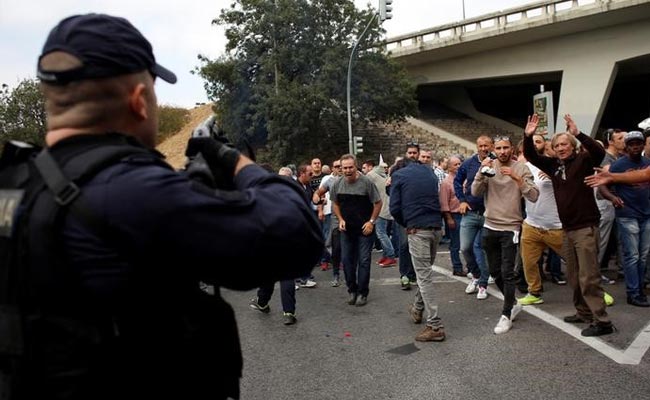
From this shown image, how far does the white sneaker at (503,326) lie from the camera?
537cm

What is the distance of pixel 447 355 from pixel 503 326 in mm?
908

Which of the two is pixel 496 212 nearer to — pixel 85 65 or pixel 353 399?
pixel 353 399

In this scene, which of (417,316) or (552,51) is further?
(552,51)

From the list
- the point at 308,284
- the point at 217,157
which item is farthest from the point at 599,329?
the point at 217,157

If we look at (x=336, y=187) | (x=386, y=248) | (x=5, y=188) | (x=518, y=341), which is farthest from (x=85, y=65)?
(x=386, y=248)

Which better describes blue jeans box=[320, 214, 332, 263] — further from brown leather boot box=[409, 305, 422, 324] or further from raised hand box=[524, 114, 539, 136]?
raised hand box=[524, 114, 539, 136]

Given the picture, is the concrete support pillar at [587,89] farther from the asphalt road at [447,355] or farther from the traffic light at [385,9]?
the asphalt road at [447,355]

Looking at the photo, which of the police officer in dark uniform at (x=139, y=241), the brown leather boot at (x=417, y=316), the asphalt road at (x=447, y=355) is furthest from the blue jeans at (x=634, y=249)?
the police officer in dark uniform at (x=139, y=241)

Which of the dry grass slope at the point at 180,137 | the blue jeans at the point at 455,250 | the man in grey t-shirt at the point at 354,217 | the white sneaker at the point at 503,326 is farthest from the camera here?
the dry grass slope at the point at 180,137

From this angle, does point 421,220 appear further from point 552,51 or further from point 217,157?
point 552,51

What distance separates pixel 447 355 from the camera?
4809mm

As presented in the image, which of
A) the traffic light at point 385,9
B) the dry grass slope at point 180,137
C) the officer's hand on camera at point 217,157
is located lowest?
the officer's hand on camera at point 217,157

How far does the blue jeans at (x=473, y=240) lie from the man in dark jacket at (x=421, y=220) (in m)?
1.24

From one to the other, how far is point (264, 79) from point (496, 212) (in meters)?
25.2
